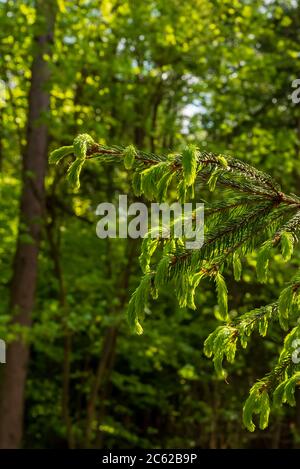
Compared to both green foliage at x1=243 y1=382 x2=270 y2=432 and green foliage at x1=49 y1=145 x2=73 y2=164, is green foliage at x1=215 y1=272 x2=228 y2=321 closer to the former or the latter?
green foliage at x1=243 y1=382 x2=270 y2=432

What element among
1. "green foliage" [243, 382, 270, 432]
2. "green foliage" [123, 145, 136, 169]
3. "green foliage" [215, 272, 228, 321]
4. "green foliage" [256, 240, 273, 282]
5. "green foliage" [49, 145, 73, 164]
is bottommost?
"green foliage" [243, 382, 270, 432]

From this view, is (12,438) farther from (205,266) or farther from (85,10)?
(205,266)

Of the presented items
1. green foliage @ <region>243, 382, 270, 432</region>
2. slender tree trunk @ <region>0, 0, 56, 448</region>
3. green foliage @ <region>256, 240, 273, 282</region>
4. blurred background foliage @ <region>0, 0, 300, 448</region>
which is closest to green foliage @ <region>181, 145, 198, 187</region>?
green foliage @ <region>256, 240, 273, 282</region>

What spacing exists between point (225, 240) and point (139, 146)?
22.7 ft

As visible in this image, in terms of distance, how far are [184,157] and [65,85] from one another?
6177 millimetres

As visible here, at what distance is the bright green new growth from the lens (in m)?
1.64

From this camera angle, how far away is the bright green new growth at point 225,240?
64.4 inches

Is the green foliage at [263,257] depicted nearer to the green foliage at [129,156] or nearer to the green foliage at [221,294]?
the green foliage at [221,294]

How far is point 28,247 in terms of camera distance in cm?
815

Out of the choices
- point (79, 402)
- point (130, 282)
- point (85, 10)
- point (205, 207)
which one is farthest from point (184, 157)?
point (79, 402)

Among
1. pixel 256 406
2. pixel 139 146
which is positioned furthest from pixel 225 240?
pixel 139 146

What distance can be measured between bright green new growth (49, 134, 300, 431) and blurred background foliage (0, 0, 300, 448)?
4.83 meters

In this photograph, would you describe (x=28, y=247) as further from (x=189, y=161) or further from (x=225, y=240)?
(x=189, y=161)

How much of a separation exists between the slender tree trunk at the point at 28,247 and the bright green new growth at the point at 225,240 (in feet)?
19.9
